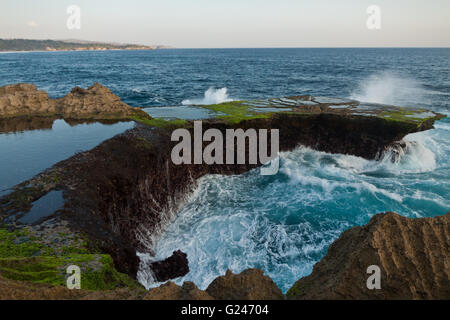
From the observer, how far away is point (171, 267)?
475 inches

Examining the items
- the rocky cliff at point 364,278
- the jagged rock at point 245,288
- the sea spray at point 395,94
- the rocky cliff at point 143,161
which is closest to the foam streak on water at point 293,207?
the rocky cliff at point 143,161

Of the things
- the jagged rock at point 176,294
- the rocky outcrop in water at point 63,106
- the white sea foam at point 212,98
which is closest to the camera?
the jagged rock at point 176,294

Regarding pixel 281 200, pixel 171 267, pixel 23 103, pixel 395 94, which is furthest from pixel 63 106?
pixel 395 94

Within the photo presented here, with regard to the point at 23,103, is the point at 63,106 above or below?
below

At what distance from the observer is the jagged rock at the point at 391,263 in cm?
460

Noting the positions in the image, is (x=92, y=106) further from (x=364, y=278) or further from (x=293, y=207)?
(x=364, y=278)

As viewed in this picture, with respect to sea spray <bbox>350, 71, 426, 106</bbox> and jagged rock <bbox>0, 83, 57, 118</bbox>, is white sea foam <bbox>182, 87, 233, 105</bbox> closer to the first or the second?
jagged rock <bbox>0, 83, 57, 118</bbox>

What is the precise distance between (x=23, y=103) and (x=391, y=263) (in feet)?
86.3

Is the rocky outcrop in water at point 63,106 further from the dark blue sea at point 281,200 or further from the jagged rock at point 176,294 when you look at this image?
the jagged rock at point 176,294

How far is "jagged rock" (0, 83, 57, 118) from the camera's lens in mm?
21266

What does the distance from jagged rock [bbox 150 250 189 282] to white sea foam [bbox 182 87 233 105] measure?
3257 centimetres

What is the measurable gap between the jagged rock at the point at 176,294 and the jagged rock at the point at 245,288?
1.12 ft

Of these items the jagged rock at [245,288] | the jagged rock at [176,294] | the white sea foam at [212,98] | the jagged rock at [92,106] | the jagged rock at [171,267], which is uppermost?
the white sea foam at [212,98]

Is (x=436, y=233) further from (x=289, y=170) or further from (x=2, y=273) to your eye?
(x=289, y=170)
